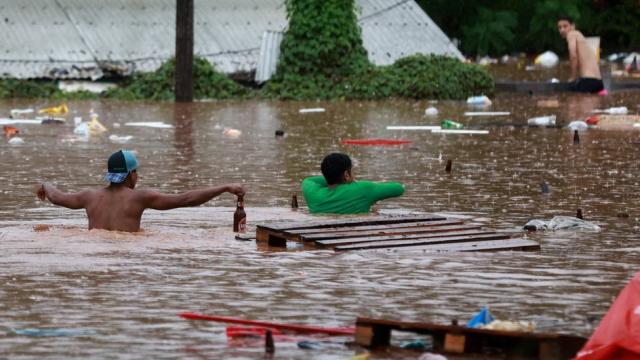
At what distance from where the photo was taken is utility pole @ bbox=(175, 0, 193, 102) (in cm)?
2836

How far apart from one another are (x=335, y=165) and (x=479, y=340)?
518 centimetres

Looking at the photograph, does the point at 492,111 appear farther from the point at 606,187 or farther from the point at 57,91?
the point at 606,187

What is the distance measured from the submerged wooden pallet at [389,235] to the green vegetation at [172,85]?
19363 millimetres

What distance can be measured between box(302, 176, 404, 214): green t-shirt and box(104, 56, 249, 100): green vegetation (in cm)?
1807

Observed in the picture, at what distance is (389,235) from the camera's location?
35.4ft

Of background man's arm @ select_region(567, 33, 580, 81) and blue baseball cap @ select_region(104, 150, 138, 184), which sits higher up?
background man's arm @ select_region(567, 33, 580, 81)

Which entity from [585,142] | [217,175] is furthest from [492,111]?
[217,175]

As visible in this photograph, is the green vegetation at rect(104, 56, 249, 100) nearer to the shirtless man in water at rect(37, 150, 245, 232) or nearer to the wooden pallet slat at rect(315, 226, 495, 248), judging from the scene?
the shirtless man in water at rect(37, 150, 245, 232)

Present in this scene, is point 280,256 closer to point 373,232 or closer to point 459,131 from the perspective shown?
point 373,232

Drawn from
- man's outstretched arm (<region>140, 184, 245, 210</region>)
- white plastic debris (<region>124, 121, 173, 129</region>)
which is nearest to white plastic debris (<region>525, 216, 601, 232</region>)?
man's outstretched arm (<region>140, 184, 245, 210</region>)

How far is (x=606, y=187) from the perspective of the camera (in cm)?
1459

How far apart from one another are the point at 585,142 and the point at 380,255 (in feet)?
32.5

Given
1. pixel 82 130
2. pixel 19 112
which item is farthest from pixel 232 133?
pixel 19 112

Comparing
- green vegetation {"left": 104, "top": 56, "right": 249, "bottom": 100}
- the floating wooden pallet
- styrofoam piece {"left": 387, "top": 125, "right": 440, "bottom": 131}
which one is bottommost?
the floating wooden pallet
